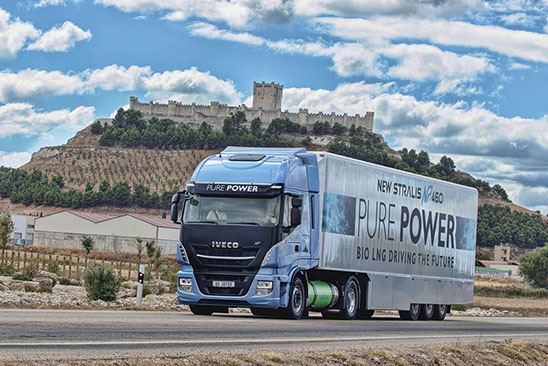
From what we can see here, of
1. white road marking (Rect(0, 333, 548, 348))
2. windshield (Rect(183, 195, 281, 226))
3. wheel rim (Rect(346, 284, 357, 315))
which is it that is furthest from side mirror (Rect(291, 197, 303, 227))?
wheel rim (Rect(346, 284, 357, 315))

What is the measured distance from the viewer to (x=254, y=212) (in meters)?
27.8

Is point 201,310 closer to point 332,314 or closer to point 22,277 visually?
point 332,314

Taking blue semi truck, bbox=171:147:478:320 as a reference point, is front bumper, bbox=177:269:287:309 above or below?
below

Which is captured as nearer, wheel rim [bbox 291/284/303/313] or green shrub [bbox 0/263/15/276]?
wheel rim [bbox 291/284/303/313]

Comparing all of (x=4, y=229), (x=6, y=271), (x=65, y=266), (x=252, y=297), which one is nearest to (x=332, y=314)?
(x=252, y=297)

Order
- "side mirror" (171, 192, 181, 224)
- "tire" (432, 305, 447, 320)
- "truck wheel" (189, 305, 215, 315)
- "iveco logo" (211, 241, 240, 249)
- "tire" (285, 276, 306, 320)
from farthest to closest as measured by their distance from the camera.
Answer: "tire" (432, 305, 447, 320) → "truck wheel" (189, 305, 215, 315) → "tire" (285, 276, 306, 320) → "side mirror" (171, 192, 181, 224) → "iveco logo" (211, 241, 240, 249)

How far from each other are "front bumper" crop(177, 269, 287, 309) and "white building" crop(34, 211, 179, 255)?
96835 mm

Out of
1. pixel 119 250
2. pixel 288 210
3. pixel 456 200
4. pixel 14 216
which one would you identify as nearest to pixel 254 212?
pixel 288 210

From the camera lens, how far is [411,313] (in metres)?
35.1

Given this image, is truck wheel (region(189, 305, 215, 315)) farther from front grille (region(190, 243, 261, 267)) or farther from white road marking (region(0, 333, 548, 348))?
white road marking (region(0, 333, 548, 348))

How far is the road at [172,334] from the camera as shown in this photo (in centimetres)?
1689

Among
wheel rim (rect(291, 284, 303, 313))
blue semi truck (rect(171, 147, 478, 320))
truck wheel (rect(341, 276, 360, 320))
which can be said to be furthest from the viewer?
truck wheel (rect(341, 276, 360, 320))

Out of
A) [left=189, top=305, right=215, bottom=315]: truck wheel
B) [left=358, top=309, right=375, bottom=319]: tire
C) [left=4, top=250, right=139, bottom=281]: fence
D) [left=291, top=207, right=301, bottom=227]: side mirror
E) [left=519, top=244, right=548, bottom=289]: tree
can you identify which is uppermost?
[left=519, top=244, right=548, bottom=289]: tree

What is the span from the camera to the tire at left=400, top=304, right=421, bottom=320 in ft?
115
